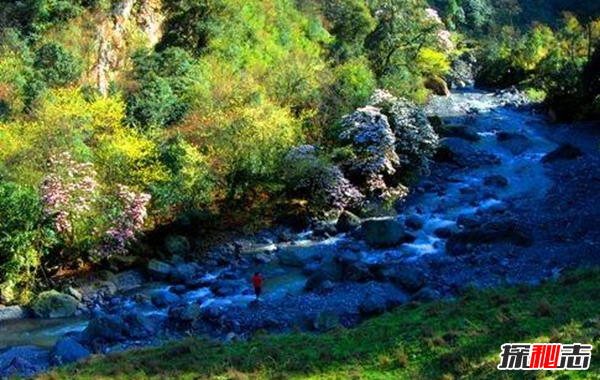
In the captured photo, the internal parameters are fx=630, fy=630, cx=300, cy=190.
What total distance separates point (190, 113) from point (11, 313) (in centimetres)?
1630

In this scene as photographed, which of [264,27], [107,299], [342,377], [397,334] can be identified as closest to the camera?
[342,377]

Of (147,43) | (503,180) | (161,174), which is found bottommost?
(503,180)

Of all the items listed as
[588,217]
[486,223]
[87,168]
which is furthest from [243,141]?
[588,217]

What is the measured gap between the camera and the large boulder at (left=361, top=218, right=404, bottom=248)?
1230 inches

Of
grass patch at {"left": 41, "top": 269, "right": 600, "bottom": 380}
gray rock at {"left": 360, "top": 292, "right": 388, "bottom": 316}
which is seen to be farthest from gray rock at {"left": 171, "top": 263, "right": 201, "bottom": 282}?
gray rock at {"left": 360, "top": 292, "right": 388, "bottom": 316}

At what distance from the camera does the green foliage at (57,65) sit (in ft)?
117

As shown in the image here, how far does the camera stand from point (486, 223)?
1253 inches

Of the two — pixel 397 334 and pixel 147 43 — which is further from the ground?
pixel 147 43

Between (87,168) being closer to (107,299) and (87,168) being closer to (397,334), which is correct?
(107,299)

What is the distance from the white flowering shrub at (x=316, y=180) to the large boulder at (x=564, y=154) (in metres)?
16.5

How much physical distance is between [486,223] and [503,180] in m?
9.79

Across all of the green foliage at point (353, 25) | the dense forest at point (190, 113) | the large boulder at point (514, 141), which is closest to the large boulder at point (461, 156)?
the large boulder at point (514, 141)

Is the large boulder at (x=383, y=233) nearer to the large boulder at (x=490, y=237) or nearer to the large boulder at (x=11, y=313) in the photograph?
the large boulder at (x=490, y=237)

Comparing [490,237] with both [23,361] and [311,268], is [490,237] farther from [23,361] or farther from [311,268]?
[23,361]
